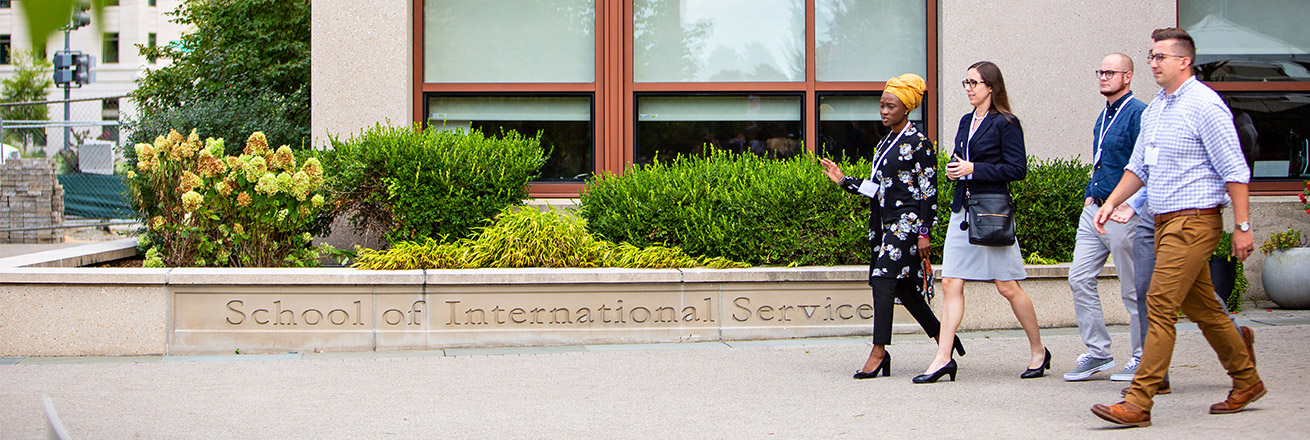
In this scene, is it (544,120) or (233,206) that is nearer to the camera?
(233,206)

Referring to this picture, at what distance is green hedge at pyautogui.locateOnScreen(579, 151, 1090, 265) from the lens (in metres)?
7.94

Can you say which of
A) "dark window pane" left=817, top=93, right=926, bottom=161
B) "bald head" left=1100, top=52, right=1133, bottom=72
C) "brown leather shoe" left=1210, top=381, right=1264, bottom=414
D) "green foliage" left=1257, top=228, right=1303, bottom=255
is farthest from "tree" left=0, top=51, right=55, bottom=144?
"green foliage" left=1257, top=228, right=1303, bottom=255

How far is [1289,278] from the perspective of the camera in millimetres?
8875

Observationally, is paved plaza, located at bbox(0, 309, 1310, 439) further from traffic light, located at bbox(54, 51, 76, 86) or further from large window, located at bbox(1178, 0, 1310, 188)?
traffic light, located at bbox(54, 51, 76, 86)

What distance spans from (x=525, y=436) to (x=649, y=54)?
5.91 m

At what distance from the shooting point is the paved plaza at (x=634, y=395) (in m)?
5.04

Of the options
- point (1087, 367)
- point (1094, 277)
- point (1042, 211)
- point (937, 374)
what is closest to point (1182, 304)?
point (1094, 277)

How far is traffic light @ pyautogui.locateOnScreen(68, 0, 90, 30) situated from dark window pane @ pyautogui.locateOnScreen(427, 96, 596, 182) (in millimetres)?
9003

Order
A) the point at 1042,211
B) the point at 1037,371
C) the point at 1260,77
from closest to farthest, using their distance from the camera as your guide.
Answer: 1. the point at 1037,371
2. the point at 1042,211
3. the point at 1260,77

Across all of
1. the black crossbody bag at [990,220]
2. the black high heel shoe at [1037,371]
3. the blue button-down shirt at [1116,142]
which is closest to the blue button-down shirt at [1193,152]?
the blue button-down shirt at [1116,142]

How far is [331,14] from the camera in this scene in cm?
976

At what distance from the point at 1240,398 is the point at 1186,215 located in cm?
87

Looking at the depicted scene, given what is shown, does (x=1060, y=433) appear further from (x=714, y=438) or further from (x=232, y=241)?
(x=232, y=241)

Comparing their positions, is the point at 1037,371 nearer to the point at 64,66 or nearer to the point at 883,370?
the point at 883,370
